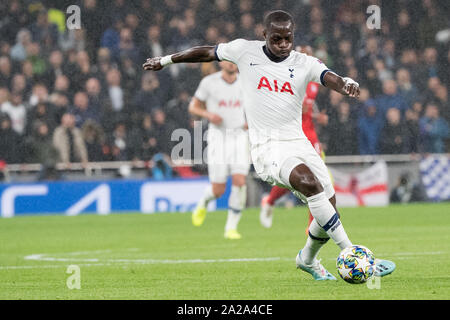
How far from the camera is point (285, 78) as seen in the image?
774 cm

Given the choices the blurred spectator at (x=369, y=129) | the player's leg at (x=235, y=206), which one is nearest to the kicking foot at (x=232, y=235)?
the player's leg at (x=235, y=206)

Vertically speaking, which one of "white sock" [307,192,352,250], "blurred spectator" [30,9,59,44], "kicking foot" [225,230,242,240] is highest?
"blurred spectator" [30,9,59,44]

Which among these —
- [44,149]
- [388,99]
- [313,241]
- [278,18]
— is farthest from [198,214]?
[388,99]

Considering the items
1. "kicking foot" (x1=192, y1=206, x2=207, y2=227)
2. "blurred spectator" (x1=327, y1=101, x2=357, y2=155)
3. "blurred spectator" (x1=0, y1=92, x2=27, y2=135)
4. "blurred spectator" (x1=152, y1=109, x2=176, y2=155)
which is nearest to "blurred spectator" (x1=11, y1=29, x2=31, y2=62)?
"blurred spectator" (x1=0, y1=92, x2=27, y2=135)

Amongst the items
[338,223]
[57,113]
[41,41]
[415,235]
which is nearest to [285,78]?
[338,223]

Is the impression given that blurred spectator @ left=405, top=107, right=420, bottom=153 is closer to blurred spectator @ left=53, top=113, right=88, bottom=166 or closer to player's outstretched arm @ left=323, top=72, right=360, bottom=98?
blurred spectator @ left=53, top=113, right=88, bottom=166

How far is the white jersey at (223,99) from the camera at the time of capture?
13.4m

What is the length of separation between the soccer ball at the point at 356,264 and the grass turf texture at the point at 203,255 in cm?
13

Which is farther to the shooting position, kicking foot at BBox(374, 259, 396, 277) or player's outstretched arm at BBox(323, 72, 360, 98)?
kicking foot at BBox(374, 259, 396, 277)

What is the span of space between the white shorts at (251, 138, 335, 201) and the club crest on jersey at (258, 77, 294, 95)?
40 cm

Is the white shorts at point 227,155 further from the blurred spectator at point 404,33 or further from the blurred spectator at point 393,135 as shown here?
the blurred spectator at point 404,33

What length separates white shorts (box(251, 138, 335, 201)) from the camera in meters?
7.46

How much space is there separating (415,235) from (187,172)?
7.73 meters

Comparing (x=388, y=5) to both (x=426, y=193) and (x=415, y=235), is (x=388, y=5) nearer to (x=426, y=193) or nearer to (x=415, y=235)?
(x=426, y=193)
